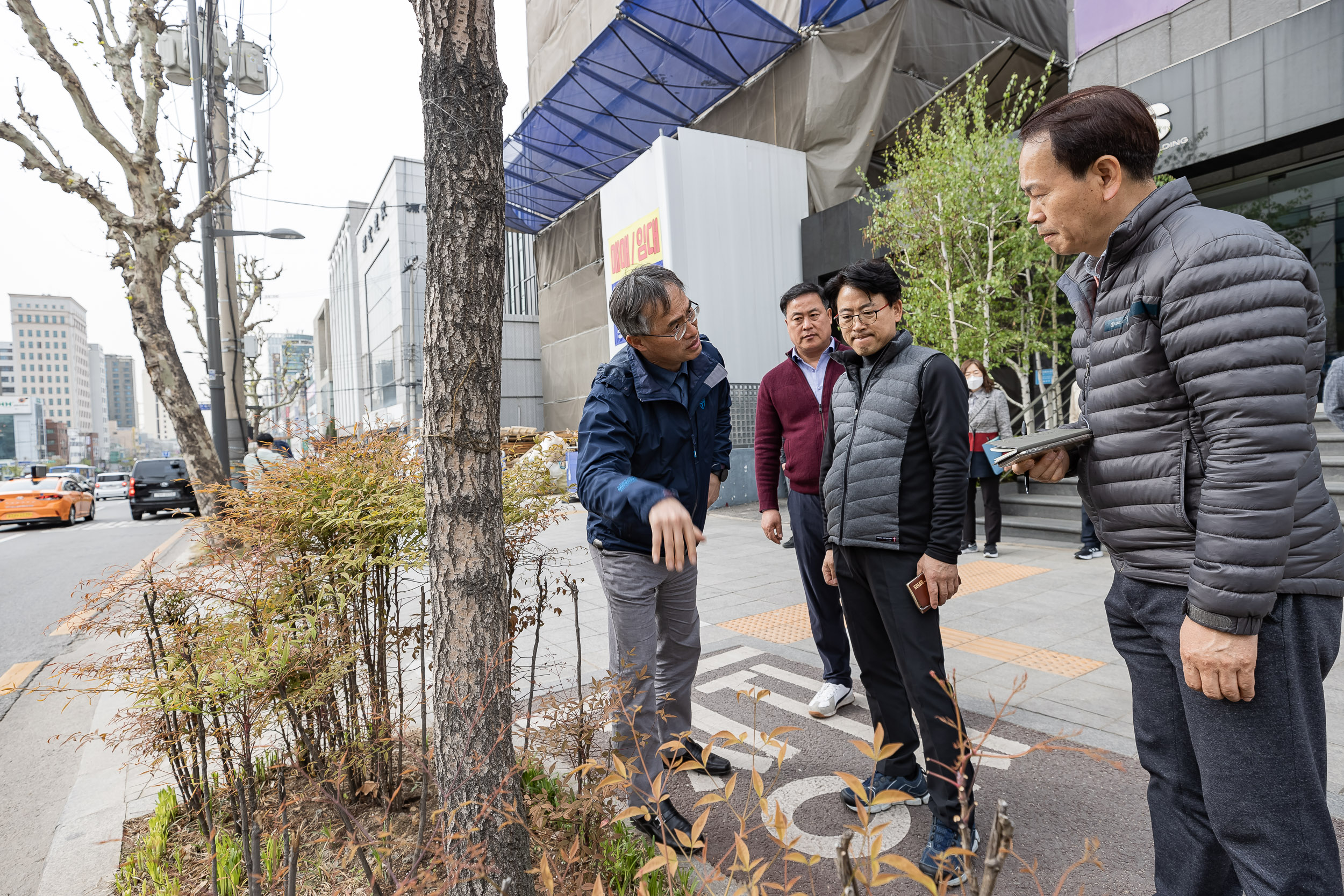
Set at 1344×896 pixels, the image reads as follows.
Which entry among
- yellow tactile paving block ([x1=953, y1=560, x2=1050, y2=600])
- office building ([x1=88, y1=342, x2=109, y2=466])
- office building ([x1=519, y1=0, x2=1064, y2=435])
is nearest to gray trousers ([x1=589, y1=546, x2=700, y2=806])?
Result: yellow tactile paving block ([x1=953, y1=560, x2=1050, y2=600])

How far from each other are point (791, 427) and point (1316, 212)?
428 inches

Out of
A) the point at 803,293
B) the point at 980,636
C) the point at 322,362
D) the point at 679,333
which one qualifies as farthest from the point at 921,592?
the point at 322,362

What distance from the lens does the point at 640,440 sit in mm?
2436

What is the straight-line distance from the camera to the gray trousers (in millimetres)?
2436

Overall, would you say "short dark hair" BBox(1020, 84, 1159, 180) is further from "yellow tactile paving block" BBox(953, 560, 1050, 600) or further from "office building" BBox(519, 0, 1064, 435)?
"office building" BBox(519, 0, 1064, 435)

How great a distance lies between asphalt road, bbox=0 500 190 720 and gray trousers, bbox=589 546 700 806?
1920mm

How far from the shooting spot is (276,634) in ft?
7.09

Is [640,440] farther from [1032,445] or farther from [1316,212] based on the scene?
[1316,212]

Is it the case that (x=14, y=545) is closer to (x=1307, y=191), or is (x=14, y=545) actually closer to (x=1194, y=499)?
(x=1194, y=499)

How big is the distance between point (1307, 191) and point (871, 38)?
25.1 feet

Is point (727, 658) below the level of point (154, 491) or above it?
below

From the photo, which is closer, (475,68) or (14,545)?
(475,68)

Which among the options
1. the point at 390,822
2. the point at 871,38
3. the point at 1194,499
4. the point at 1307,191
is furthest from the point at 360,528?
the point at 871,38

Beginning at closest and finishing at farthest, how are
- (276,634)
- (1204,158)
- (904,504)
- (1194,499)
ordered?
(1194,499)
(276,634)
(904,504)
(1204,158)
